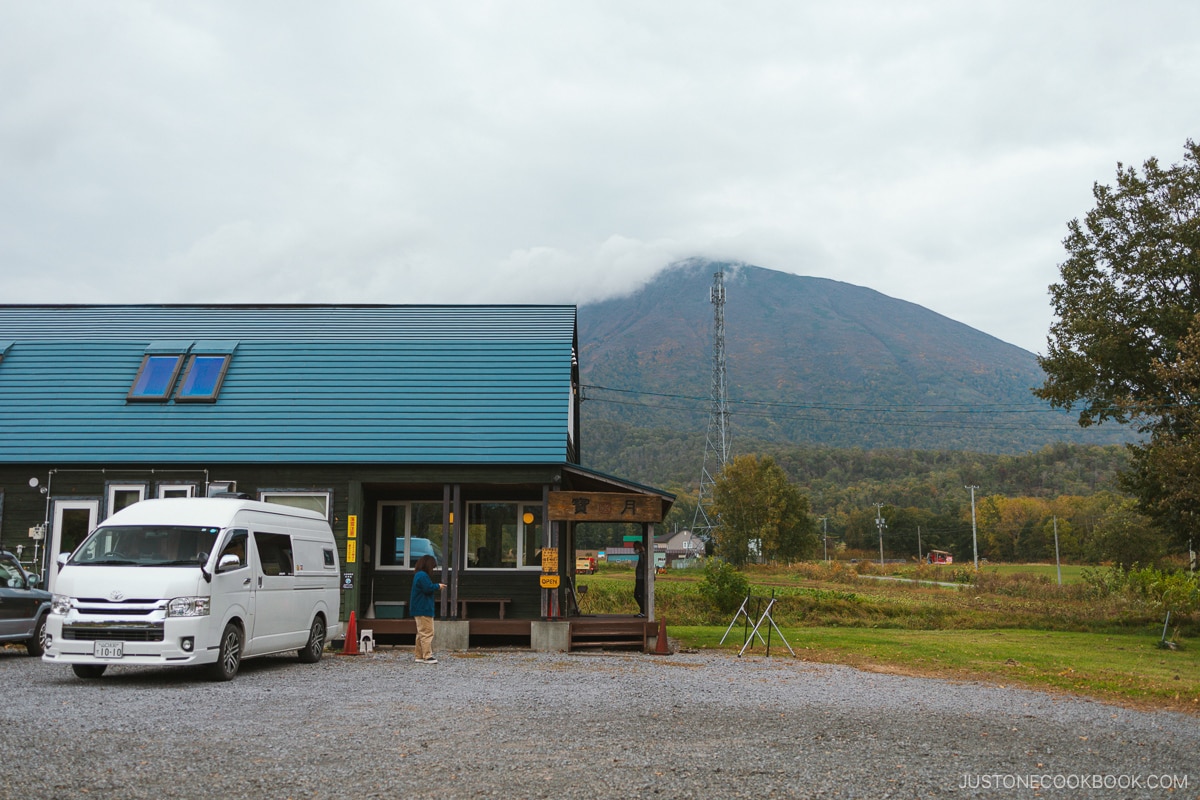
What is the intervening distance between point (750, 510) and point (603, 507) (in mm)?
52430

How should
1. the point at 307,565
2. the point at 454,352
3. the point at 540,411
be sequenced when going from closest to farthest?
the point at 307,565 → the point at 540,411 → the point at 454,352

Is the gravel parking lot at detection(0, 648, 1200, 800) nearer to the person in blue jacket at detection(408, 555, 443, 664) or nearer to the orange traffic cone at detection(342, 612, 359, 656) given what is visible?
the person in blue jacket at detection(408, 555, 443, 664)

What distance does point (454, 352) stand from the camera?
74.4 ft

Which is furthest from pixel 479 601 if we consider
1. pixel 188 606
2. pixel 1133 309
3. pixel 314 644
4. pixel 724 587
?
pixel 1133 309

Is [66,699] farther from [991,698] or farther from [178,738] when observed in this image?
[991,698]

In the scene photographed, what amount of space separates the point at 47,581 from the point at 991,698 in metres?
17.9

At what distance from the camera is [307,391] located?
21812 mm

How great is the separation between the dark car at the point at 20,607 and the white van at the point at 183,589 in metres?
2.71

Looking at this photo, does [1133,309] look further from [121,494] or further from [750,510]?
[750,510]

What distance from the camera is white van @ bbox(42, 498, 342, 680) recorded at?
12398 mm

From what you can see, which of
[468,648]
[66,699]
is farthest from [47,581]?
[66,699]

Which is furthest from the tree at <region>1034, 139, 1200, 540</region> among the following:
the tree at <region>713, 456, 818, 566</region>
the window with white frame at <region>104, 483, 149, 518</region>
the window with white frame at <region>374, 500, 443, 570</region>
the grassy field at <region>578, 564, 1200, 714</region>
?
the tree at <region>713, 456, 818, 566</region>

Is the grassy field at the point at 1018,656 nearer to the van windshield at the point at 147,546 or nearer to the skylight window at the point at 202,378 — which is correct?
the van windshield at the point at 147,546

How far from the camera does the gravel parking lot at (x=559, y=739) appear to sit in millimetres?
7180
